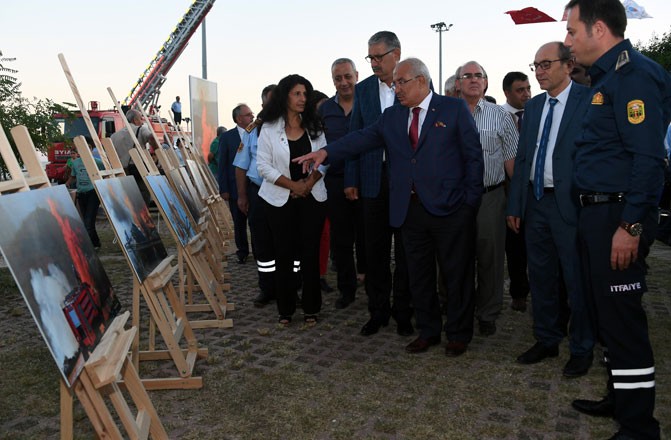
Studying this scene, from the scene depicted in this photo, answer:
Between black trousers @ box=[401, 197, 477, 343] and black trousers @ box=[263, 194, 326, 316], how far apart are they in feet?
2.99

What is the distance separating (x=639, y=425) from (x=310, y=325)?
277cm

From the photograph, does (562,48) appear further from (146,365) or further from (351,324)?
(146,365)

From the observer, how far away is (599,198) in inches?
108

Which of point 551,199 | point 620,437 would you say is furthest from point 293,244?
point 620,437

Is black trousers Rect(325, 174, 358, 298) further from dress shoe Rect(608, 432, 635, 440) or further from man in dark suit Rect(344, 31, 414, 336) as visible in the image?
dress shoe Rect(608, 432, 635, 440)

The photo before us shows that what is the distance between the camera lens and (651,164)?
2521mm

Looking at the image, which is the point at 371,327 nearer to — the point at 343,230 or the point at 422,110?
the point at 343,230

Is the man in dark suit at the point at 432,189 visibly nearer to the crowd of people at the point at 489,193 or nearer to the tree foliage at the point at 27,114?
the crowd of people at the point at 489,193

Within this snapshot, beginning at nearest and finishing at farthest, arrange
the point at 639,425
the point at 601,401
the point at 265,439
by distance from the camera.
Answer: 1. the point at 639,425
2. the point at 265,439
3. the point at 601,401

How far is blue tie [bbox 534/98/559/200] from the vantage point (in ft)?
12.5

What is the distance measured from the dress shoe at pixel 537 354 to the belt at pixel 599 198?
152 cm

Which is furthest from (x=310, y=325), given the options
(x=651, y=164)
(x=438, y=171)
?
(x=651, y=164)

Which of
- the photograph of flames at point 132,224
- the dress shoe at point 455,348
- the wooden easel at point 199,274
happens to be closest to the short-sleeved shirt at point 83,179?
the wooden easel at point 199,274

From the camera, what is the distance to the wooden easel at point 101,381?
2.23 meters
